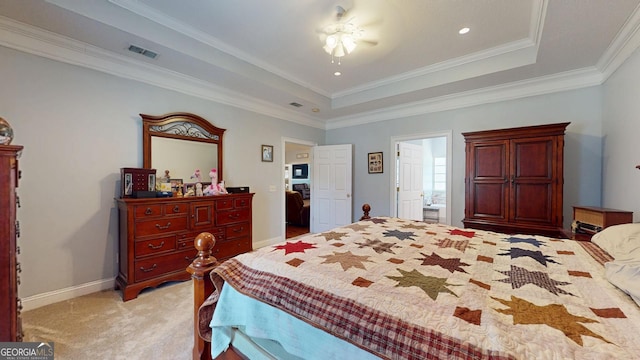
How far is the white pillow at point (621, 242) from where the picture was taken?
1235 millimetres

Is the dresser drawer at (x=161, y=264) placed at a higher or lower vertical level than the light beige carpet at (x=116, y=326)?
higher

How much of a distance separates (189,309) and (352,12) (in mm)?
3077

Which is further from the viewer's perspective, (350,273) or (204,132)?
(204,132)

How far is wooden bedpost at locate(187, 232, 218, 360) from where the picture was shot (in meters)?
1.33

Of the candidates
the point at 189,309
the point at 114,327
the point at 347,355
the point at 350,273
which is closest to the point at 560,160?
the point at 350,273

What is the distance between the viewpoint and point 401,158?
4484 mm

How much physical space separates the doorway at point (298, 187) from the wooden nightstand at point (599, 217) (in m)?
4.15

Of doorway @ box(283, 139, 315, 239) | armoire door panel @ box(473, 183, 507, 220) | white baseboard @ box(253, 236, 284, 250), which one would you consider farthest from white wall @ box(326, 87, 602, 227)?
white baseboard @ box(253, 236, 284, 250)

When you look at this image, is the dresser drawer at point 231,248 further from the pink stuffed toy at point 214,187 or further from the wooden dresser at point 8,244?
the wooden dresser at point 8,244

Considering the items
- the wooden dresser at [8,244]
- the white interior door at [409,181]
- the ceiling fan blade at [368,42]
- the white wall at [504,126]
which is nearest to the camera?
the wooden dresser at [8,244]

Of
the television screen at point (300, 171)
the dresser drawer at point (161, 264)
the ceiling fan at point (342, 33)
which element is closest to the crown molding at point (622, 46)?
the ceiling fan at point (342, 33)

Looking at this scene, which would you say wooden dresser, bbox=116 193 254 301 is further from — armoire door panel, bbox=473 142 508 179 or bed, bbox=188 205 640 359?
armoire door panel, bbox=473 142 508 179

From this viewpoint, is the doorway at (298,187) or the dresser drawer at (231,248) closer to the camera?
the dresser drawer at (231,248)

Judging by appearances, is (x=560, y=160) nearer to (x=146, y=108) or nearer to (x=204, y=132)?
(x=204, y=132)
